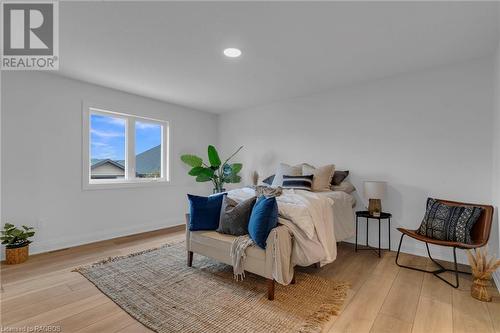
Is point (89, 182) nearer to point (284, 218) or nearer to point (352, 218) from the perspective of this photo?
point (284, 218)

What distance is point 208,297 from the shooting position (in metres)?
2.07

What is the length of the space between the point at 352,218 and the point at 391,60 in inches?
78.6

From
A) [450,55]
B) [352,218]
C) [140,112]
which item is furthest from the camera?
[140,112]

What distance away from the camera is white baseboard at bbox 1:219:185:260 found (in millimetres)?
3086

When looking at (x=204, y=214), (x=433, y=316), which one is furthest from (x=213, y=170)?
(x=433, y=316)

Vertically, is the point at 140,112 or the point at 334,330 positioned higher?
the point at 140,112

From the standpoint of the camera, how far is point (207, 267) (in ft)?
8.75

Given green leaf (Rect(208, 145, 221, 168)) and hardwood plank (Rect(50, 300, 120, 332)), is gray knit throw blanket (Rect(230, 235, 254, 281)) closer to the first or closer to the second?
hardwood plank (Rect(50, 300, 120, 332))

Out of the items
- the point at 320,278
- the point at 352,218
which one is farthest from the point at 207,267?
the point at 352,218

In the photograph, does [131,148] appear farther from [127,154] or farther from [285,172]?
[285,172]

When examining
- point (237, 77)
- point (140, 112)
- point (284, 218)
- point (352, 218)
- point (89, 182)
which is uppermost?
point (237, 77)

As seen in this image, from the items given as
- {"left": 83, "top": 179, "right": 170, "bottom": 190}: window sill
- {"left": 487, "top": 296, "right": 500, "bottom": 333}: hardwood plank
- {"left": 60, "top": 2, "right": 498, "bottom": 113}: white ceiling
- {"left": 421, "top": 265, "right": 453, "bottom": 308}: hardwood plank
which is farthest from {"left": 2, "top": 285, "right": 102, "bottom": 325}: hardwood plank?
{"left": 487, "top": 296, "right": 500, "bottom": 333}: hardwood plank

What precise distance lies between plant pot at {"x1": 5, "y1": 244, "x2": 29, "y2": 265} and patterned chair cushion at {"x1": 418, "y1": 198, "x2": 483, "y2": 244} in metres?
4.61

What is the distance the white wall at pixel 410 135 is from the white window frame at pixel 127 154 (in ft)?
7.90
